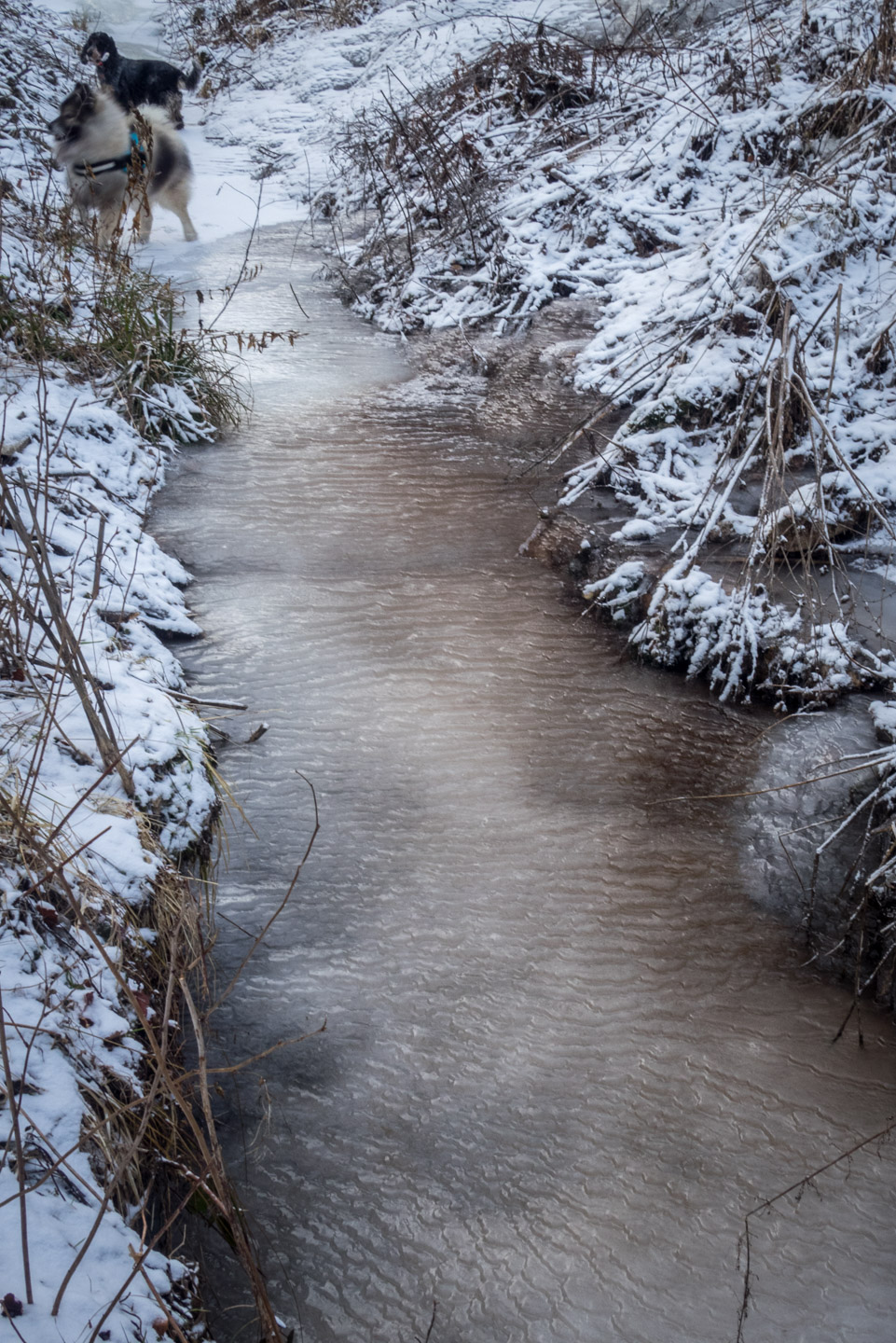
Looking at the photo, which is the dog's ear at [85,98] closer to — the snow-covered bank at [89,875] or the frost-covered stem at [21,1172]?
the snow-covered bank at [89,875]

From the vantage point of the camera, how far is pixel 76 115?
20.6ft

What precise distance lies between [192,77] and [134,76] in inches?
186

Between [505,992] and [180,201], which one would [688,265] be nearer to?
[180,201]

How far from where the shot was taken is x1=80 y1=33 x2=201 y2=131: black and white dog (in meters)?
8.16

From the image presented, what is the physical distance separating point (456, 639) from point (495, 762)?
77cm

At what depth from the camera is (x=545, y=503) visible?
15.2ft

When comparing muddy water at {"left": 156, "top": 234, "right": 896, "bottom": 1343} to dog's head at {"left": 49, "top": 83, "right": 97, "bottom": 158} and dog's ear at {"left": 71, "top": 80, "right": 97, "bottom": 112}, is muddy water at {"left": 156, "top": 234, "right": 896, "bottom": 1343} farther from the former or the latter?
dog's ear at {"left": 71, "top": 80, "right": 97, "bottom": 112}

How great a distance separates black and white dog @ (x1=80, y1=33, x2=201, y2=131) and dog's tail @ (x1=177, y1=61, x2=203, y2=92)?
366cm

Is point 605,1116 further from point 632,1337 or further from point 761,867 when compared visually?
point 761,867

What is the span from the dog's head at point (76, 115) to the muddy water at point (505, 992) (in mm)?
4267

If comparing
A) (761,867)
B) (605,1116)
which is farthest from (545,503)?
(605,1116)

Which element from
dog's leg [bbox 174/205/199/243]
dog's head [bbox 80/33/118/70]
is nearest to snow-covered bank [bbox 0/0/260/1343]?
dog's leg [bbox 174/205/199/243]

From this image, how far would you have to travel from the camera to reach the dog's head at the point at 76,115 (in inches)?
245

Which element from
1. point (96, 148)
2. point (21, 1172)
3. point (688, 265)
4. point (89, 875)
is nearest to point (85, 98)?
point (96, 148)
